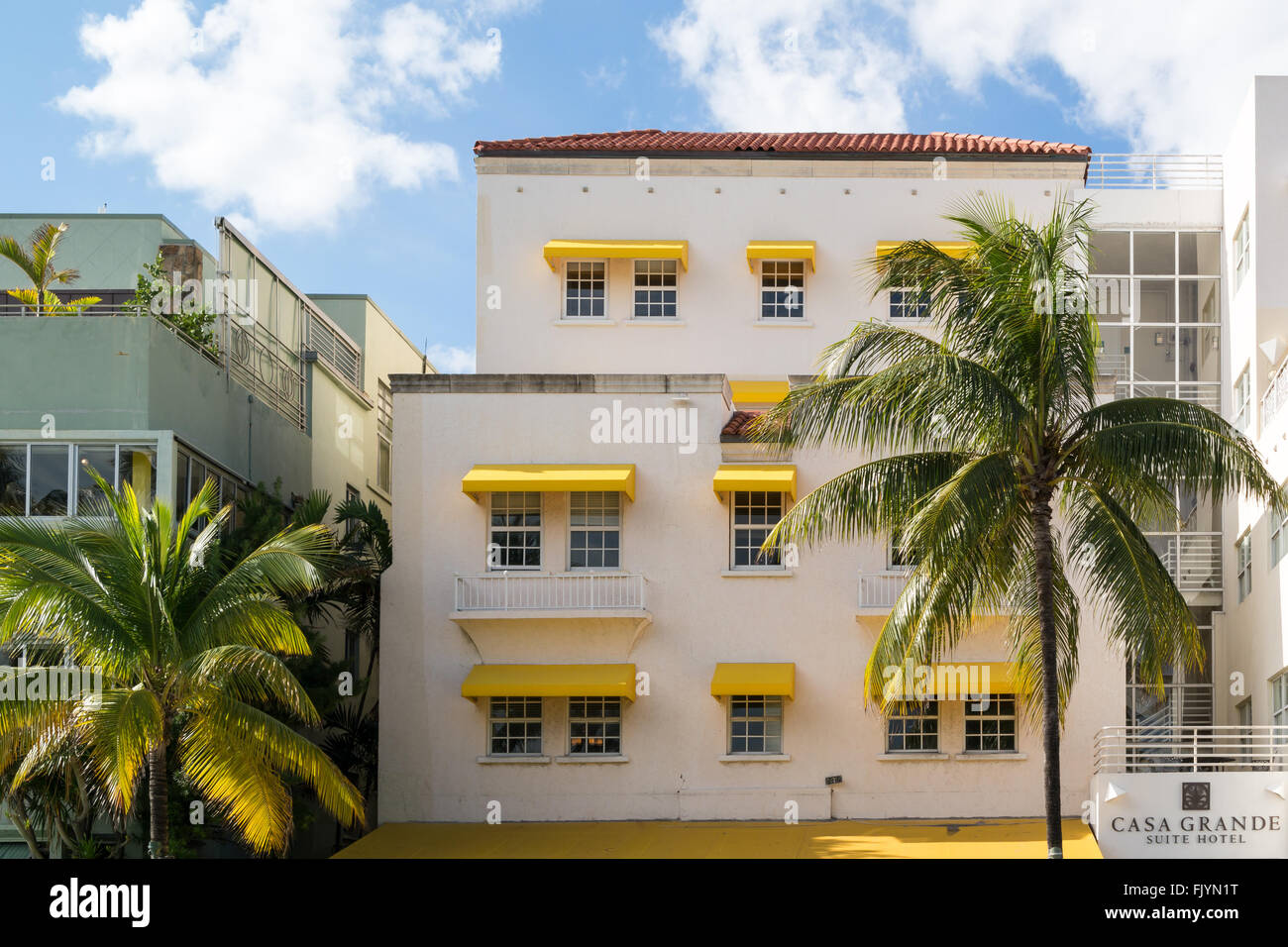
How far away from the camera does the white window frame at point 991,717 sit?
29656 mm

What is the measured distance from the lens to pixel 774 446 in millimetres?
29641

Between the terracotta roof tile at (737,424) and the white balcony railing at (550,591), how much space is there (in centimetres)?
297

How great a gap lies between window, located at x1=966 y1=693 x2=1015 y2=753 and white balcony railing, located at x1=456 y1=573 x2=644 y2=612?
19.7 feet

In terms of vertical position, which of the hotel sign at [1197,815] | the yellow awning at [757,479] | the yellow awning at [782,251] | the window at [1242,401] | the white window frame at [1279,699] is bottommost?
the hotel sign at [1197,815]

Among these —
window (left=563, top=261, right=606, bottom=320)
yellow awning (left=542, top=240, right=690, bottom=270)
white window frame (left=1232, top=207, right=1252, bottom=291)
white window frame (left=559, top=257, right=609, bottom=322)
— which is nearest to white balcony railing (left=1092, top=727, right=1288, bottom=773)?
white window frame (left=1232, top=207, right=1252, bottom=291)

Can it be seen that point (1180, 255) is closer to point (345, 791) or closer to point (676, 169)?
point (676, 169)

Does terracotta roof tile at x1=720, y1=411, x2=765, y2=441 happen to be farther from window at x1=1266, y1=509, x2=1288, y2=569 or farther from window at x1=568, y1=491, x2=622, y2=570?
window at x1=1266, y1=509, x2=1288, y2=569

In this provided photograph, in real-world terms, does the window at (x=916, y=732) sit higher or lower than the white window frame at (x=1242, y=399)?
lower

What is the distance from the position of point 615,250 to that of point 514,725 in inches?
405

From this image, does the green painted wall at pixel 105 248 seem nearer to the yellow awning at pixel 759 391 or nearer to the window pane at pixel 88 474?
the window pane at pixel 88 474

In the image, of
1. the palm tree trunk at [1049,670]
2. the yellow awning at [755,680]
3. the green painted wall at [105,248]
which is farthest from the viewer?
the green painted wall at [105,248]

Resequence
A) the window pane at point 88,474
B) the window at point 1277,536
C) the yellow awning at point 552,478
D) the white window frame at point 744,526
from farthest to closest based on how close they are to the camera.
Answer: the white window frame at point 744,526 < the yellow awning at point 552,478 < the window at point 1277,536 < the window pane at point 88,474

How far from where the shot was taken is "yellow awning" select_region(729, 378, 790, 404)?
113 ft

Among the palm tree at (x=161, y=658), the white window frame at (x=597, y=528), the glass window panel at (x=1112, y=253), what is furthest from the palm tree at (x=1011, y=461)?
the glass window panel at (x=1112, y=253)
